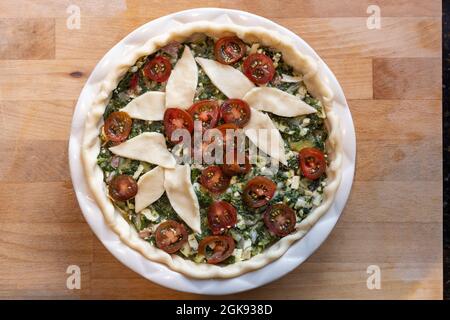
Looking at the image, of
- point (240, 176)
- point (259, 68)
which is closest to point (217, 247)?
point (240, 176)

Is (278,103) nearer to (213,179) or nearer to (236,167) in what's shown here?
(236,167)

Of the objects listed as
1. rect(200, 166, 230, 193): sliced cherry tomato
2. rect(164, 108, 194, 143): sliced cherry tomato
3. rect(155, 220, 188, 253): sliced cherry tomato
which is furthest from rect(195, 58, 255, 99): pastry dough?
rect(155, 220, 188, 253): sliced cherry tomato

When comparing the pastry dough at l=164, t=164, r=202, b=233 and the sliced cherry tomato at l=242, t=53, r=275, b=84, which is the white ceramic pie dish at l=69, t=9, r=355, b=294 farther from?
the pastry dough at l=164, t=164, r=202, b=233

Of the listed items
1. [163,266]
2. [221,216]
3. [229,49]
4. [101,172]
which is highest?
[229,49]

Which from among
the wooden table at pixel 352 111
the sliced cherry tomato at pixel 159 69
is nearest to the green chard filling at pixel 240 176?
the sliced cherry tomato at pixel 159 69

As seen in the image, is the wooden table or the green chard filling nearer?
the green chard filling

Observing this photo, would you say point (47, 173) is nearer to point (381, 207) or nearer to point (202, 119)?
point (202, 119)
